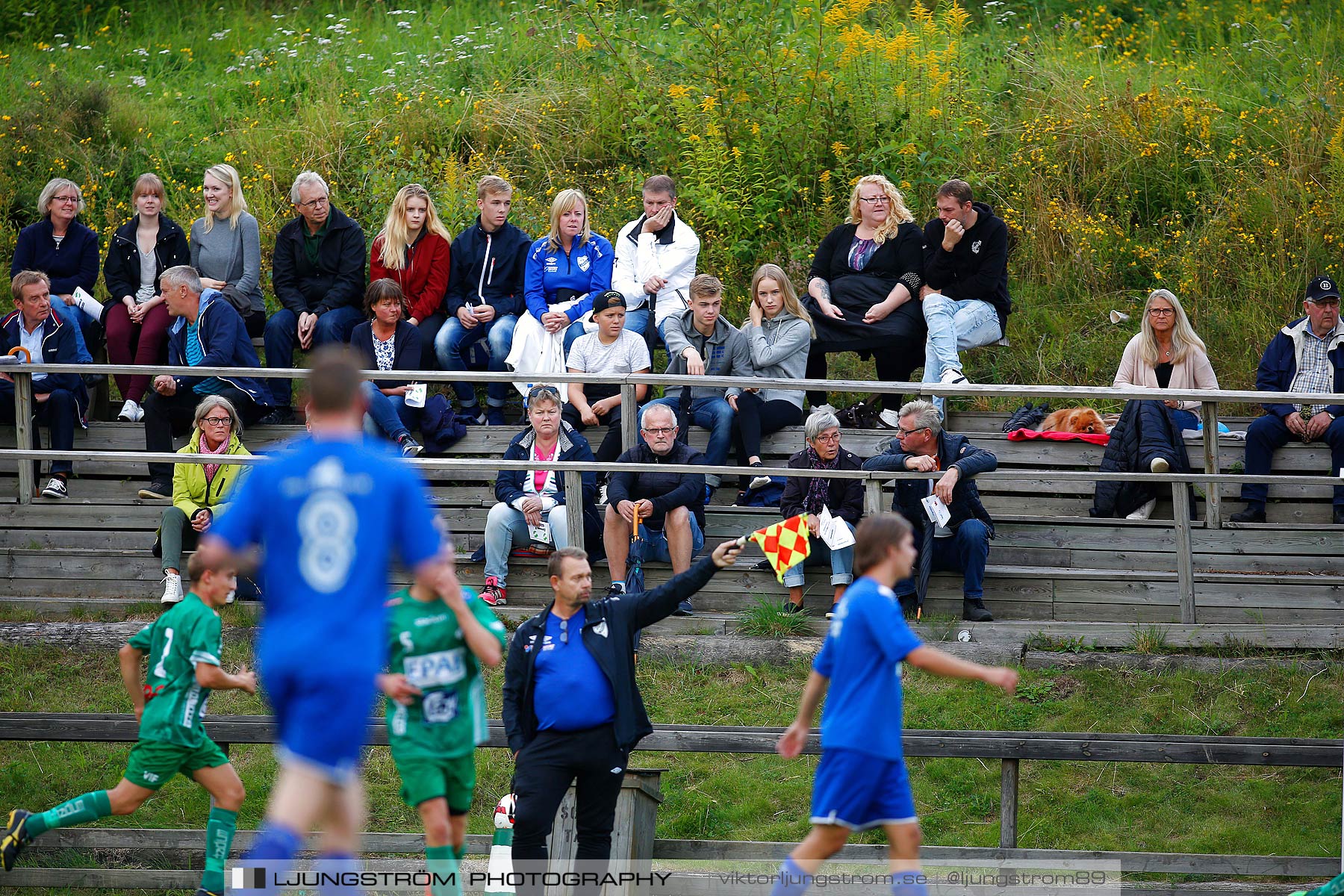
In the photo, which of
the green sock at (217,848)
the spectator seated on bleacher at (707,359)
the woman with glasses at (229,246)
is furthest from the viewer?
the woman with glasses at (229,246)

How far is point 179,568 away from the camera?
32.9ft

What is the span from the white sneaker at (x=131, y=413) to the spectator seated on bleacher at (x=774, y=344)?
16.3 feet

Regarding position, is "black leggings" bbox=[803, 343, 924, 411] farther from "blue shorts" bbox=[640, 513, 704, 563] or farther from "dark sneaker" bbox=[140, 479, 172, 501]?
"dark sneaker" bbox=[140, 479, 172, 501]

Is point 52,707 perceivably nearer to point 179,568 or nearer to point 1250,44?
point 179,568

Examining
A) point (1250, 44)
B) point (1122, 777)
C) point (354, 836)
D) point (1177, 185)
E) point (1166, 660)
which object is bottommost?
point (1122, 777)

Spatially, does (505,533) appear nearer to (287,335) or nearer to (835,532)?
(835,532)

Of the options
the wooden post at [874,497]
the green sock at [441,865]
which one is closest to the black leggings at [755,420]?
the wooden post at [874,497]

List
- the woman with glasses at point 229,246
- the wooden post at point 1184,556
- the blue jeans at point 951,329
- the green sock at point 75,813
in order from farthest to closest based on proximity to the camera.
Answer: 1. the woman with glasses at point 229,246
2. the blue jeans at point 951,329
3. the wooden post at point 1184,556
4. the green sock at point 75,813

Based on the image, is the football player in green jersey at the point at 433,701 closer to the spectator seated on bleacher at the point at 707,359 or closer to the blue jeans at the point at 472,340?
the spectator seated on bleacher at the point at 707,359

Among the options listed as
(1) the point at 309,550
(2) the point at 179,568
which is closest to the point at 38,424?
Result: (2) the point at 179,568

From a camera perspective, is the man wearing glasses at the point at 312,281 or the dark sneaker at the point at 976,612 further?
the man wearing glasses at the point at 312,281

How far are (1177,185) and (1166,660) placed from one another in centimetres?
721

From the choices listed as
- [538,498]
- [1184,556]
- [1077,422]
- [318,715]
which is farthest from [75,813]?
[1077,422]

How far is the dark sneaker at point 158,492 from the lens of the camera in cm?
1085
